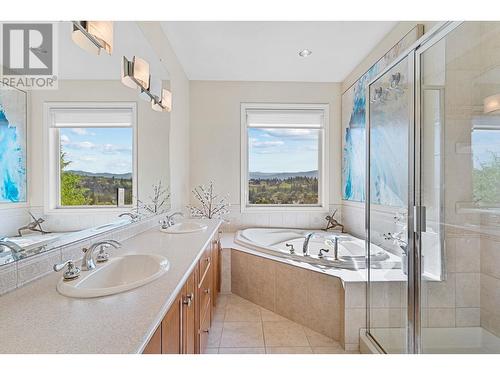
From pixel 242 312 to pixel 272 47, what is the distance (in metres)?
2.71

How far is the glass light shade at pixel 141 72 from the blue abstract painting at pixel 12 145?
2.82 ft

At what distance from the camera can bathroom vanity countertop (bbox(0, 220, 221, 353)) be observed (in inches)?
25.7

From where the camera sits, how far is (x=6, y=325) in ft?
2.40

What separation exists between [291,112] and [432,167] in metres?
2.27

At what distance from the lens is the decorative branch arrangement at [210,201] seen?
3.56m

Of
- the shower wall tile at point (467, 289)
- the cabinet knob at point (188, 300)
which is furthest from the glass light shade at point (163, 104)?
the shower wall tile at point (467, 289)

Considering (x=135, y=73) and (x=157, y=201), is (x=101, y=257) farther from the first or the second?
(x=135, y=73)

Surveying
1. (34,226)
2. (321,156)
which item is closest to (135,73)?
(34,226)

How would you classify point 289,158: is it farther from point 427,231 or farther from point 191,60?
point 427,231

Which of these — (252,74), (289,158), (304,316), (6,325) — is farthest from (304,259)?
(252,74)

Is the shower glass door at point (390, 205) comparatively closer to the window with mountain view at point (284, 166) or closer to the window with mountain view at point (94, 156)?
the window with mountain view at point (284, 166)

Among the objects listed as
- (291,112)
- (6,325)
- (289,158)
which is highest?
(291,112)

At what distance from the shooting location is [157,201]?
223 cm

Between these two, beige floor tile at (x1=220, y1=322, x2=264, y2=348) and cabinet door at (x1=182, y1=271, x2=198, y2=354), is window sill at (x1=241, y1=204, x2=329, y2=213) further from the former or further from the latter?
cabinet door at (x1=182, y1=271, x2=198, y2=354)
